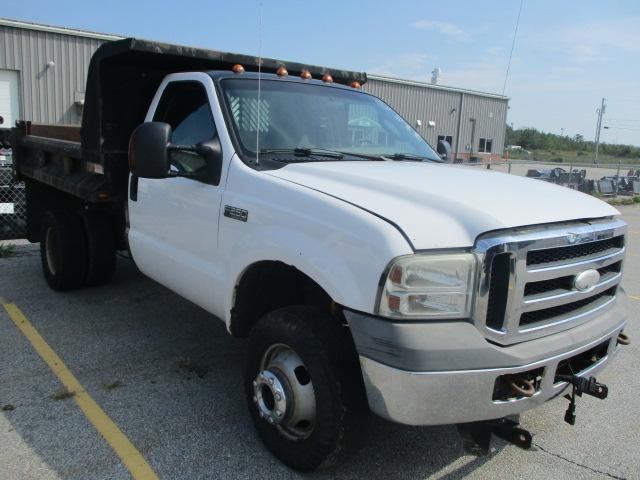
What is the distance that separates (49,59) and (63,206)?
15490mm

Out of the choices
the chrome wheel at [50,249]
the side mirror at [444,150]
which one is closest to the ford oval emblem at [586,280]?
the side mirror at [444,150]

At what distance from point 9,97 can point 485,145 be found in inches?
1098

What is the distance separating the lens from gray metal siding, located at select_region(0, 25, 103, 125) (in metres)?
18.8

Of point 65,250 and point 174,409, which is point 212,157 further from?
point 65,250

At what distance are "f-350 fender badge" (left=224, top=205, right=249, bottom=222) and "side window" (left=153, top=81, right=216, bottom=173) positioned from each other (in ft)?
1.29

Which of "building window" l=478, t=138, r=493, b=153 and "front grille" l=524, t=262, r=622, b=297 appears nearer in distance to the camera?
"front grille" l=524, t=262, r=622, b=297

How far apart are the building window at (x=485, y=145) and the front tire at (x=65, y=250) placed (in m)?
33.9

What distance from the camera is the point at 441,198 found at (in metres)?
2.72

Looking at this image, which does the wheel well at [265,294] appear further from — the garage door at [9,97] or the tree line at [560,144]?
the tree line at [560,144]

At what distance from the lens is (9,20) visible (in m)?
18.4

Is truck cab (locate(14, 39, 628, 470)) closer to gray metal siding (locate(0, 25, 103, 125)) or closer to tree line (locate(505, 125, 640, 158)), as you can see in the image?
gray metal siding (locate(0, 25, 103, 125))

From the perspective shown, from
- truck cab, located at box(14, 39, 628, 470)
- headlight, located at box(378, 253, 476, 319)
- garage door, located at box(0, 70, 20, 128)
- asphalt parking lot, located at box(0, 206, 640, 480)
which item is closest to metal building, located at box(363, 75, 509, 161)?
garage door, located at box(0, 70, 20, 128)

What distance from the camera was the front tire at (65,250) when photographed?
19.0ft

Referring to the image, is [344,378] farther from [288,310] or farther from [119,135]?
[119,135]
